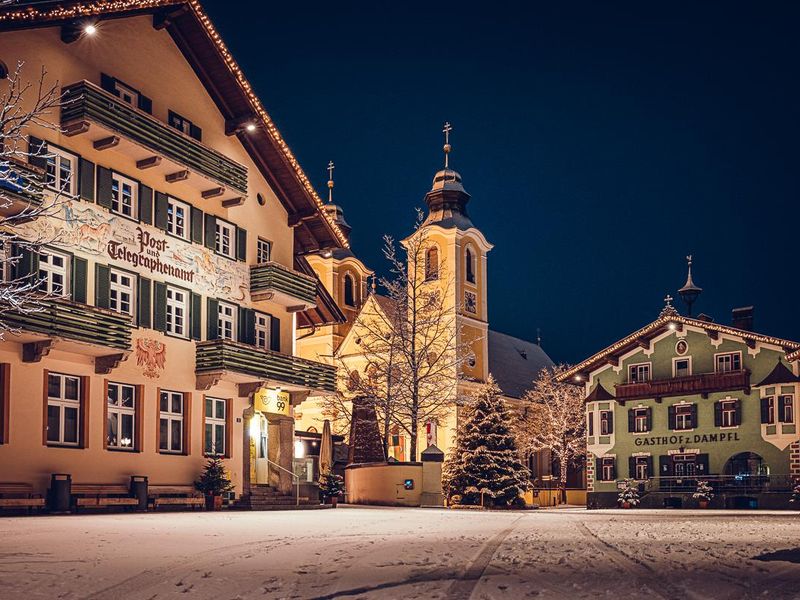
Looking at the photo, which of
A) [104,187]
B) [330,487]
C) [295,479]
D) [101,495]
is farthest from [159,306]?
[330,487]

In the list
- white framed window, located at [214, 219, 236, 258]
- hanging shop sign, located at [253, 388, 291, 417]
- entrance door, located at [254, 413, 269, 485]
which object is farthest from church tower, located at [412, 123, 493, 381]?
white framed window, located at [214, 219, 236, 258]

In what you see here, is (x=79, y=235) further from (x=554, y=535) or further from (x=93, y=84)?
(x=554, y=535)

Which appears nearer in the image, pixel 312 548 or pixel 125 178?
pixel 312 548

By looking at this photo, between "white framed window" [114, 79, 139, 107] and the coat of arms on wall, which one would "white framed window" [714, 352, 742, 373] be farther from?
"white framed window" [114, 79, 139, 107]

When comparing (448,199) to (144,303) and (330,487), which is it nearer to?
(330,487)

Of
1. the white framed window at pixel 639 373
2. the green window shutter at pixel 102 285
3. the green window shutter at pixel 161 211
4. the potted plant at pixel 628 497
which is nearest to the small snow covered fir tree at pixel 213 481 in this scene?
the green window shutter at pixel 102 285

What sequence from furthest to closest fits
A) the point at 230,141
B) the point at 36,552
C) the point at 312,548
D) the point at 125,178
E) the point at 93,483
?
the point at 230,141, the point at 125,178, the point at 93,483, the point at 312,548, the point at 36,552

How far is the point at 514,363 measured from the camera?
88.7m

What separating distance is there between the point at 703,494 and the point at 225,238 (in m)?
27.1

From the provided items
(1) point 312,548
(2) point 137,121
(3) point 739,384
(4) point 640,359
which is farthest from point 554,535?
(4) point 640,359

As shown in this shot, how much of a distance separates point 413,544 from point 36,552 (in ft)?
15.9

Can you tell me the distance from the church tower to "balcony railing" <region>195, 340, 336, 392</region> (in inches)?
1438

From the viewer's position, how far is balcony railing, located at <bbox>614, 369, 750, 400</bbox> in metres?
51.4

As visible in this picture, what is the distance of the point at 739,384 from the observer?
51.3 m
